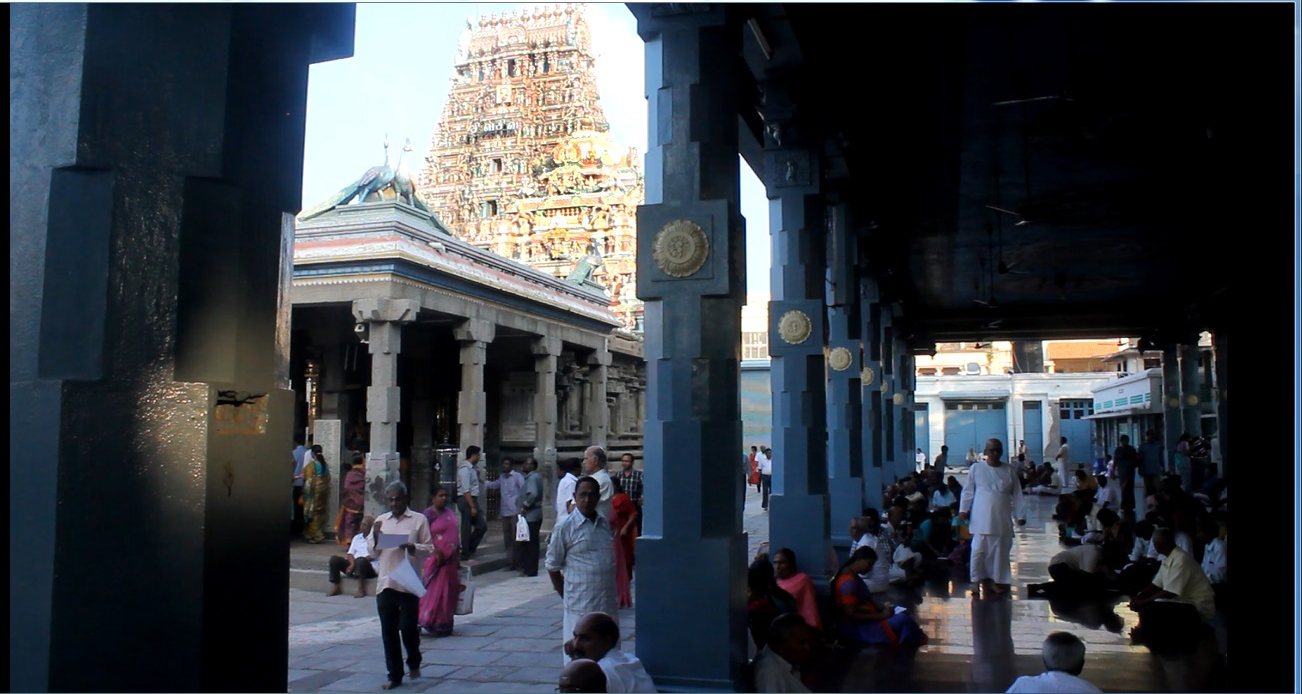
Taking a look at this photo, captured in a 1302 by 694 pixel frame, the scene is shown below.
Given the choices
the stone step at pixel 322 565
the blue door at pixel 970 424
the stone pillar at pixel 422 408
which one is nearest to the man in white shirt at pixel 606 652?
the stone step at pixel 322 565

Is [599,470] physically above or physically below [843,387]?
below

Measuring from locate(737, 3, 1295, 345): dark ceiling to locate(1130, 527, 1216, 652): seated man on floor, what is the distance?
10.8 ft

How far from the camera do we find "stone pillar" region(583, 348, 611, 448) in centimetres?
2375

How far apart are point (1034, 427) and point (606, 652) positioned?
4557cm

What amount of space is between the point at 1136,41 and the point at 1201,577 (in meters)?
4.65

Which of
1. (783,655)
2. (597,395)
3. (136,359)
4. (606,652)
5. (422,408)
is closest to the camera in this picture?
(136,359)

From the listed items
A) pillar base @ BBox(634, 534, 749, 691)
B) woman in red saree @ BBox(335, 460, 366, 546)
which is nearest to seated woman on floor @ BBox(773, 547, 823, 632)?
pillar base @ BBox(634, 534, 749, 691)

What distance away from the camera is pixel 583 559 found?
6203 mm

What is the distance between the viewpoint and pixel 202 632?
1888 mm

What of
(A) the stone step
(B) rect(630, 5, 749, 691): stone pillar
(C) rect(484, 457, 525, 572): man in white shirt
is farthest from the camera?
(C) rect(484, 457, 525, 572): man in white shirt

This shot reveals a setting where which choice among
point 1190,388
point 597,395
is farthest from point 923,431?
point 597,395

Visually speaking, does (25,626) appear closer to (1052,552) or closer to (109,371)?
(109,371)

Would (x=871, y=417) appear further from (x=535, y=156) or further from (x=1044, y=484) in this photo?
(x=535, y=156)

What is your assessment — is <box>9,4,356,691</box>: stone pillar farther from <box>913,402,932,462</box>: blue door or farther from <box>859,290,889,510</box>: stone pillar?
<box>913,402,932,462</box>: blue door
